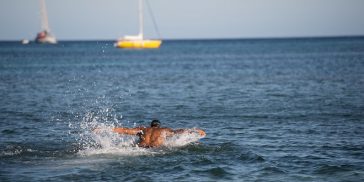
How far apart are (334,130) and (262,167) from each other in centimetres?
710

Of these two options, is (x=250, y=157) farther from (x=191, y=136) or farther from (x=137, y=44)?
(x=137, y=44)

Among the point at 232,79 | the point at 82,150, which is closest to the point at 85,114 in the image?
the point at 82,150

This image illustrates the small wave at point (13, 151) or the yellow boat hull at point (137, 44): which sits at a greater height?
the yellow boat hull at point (137, 44)

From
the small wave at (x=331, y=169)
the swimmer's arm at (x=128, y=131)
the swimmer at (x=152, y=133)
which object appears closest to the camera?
the small wave at (x=331, y=169)

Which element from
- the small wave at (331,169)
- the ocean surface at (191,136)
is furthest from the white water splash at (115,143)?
the small wave at (331,169)

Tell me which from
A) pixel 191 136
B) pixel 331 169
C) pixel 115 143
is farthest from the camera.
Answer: pixel 115 143

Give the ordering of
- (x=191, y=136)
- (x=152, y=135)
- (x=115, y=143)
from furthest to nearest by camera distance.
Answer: (x=115, y=143), (x=191, y=136), (x=152, y=135)

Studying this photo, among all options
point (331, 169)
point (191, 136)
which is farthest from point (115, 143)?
point (331, 169)

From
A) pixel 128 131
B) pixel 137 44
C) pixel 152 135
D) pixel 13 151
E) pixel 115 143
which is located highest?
pixel 137 44

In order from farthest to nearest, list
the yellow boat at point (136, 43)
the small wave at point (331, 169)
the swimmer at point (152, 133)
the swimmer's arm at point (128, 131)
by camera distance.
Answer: the yellow boat at point (136, 43)
the swimmer at point (152, 133)
the swimmer's arm at point (128, 131)
the small wave at point (331, 169)

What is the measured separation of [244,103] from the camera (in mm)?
31391

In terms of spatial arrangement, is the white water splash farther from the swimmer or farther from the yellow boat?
the yellow boat

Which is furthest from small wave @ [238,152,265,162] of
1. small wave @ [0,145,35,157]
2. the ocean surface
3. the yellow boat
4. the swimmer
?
the yellow boat

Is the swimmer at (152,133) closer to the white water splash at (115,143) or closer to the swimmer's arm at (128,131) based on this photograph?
the swimmer's arm at (128,131)
